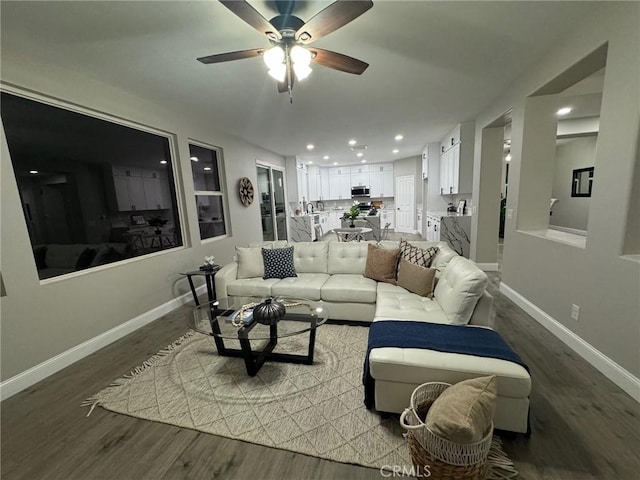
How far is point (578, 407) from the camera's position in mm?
1686

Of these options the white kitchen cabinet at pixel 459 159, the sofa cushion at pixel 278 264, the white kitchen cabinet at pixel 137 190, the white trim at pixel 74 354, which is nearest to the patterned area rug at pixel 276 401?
the white trim at pixel 74 354

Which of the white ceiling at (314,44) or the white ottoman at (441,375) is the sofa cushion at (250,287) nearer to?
the white ottoman at (441,375)

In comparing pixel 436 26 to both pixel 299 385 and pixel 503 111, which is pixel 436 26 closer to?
pixel 503 111

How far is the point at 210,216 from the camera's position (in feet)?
15.0

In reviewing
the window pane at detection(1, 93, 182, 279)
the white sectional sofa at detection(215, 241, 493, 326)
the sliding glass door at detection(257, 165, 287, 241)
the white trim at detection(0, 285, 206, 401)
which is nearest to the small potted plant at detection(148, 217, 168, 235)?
the window pane at detection(1, 93, 182, 279)

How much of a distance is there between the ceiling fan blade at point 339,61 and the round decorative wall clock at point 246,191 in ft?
11.7

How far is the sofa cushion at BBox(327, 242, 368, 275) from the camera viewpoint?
129 inches

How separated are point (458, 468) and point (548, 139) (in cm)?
342

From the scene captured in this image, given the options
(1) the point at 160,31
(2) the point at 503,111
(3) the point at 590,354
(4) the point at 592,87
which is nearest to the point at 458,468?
(3) the point at 590,354

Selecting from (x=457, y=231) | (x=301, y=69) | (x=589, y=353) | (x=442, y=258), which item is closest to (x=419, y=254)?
(x=442, y=258)

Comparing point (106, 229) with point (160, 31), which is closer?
point (160, 31)

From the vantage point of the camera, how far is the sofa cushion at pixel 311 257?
3414 millimetres

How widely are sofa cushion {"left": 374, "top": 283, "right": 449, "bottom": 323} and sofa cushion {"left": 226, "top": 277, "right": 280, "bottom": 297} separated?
4.11ft

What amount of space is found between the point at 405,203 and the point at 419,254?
7.23 meters
